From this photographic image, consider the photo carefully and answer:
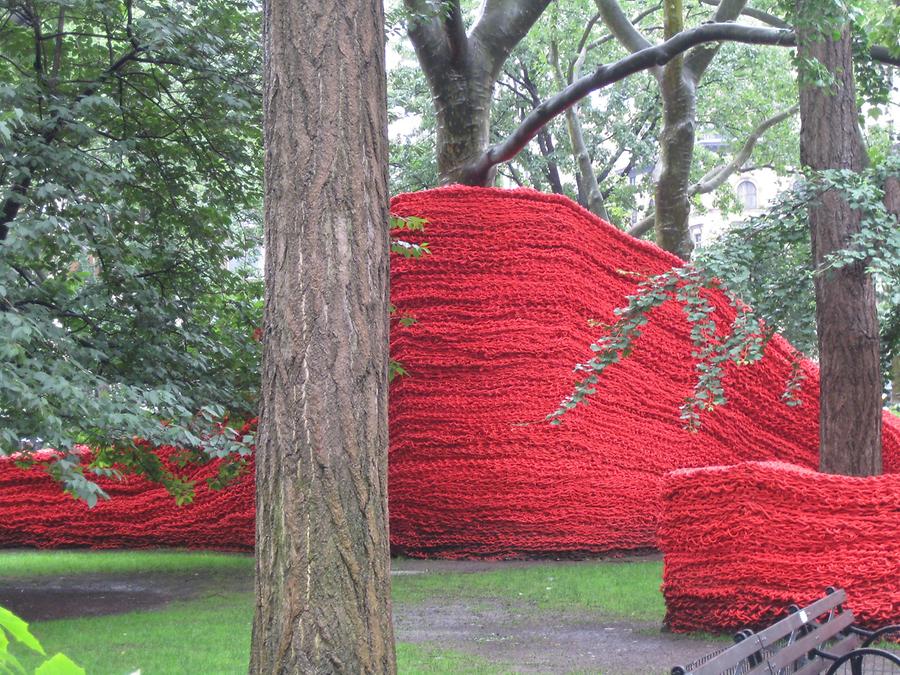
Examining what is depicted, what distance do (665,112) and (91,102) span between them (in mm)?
10736

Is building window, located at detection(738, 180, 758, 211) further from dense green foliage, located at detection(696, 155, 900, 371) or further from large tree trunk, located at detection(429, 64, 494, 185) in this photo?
dense green foliage, located at detection(696, 155, 900, 371)

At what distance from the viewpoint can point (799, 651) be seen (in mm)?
4148

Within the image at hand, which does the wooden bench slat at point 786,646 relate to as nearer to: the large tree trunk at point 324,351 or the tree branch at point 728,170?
the large tree trunk at point 324,351

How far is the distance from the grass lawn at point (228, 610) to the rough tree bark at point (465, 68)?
222 inches

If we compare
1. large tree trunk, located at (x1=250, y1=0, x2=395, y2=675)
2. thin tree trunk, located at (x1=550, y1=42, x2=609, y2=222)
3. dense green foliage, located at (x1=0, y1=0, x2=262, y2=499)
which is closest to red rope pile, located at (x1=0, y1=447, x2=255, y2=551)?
dense green foliage, located at (x1=0, y1=0, x2=262, y2=499)

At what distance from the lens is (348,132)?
12.7 feet

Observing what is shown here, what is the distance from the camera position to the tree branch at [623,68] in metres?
9.62

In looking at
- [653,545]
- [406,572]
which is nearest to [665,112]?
[653,545]

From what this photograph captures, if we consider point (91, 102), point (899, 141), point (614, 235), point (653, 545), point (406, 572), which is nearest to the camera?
point (91, 102)

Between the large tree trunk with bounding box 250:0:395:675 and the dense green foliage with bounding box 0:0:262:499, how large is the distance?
268 centimetres

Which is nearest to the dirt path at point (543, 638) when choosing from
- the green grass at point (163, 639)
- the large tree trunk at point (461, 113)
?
the green grass at point (163, 639)

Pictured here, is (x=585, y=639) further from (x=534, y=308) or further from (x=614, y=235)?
(x=614, y=235)

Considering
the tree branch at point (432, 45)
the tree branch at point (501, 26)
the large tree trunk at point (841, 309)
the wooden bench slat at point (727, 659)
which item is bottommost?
the wooden bench slat at point (727, 659)

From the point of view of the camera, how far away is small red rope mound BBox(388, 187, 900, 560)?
33.7ft
